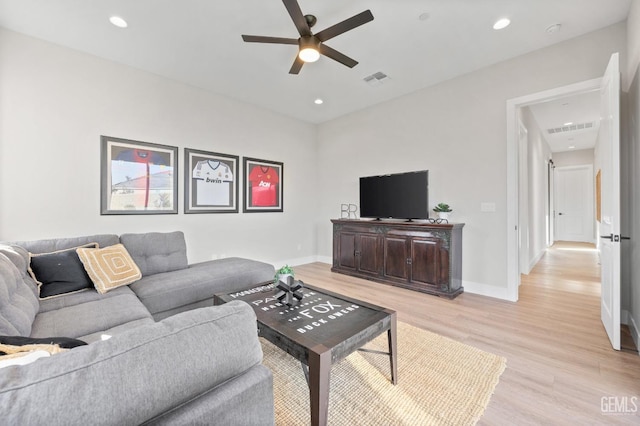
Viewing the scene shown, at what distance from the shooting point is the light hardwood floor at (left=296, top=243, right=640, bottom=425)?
5.17 feet

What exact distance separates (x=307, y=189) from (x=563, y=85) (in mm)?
4096

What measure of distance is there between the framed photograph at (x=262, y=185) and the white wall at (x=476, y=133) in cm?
182

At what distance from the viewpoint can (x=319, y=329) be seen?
1580 mm

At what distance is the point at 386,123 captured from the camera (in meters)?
4.64

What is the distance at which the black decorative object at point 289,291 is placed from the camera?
1.94m

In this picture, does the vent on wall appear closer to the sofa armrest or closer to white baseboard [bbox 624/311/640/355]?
white baseboard [bbox 624/311/640/355]

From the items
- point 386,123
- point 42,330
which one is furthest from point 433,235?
point 42,330

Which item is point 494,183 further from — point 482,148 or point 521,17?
point 521,17

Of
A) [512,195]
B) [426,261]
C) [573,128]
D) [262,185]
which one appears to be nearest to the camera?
[512,195]

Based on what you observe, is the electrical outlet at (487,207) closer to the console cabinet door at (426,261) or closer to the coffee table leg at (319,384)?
the console cabinet door at (426,261)

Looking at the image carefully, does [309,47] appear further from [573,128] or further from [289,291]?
[573,128]

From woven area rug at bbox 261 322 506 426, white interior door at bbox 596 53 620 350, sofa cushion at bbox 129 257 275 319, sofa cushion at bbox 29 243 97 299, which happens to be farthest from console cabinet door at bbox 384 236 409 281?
sofa cushion at bbox 29 243 97 299

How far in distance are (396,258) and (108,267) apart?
11.1 feet

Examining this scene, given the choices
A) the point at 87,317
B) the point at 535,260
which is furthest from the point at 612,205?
the point at 87,317
